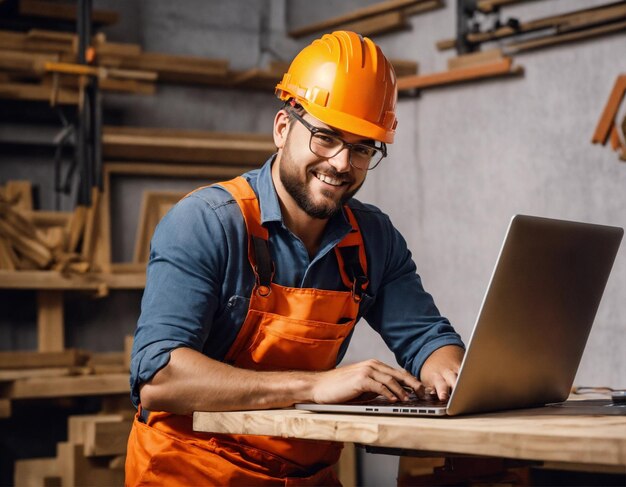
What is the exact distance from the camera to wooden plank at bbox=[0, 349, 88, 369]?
409 centimetres

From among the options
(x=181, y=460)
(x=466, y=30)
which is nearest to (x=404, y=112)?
(x=466, y=30)

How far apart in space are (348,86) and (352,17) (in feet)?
9.38

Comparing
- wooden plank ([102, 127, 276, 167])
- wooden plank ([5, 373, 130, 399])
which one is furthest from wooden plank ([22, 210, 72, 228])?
wooden plank ([5, 373, 130, 399])

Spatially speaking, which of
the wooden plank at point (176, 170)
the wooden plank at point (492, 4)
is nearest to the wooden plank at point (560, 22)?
the wooden plank at point (492, 4)

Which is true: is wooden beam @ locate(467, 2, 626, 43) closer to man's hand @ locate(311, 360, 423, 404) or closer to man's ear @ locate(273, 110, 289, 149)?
man's ear @ locate(273, 110, 289, 149)

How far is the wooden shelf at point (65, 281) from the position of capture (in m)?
4.04

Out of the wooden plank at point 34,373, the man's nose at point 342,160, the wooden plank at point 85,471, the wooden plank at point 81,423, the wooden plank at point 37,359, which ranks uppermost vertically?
the man's nose at point 342,160

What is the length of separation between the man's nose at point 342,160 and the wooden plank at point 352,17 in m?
2.71

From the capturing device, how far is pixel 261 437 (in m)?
2.03

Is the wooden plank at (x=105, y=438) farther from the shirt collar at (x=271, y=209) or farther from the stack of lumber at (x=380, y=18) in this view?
the stack of lumber at (x=380, y=18)

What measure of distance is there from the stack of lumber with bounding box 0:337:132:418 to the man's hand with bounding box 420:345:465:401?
7.31ft

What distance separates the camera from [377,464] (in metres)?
4.74

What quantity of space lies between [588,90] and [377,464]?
6.71ft

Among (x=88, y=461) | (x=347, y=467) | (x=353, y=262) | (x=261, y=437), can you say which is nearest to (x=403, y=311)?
(x=353, y=262)
